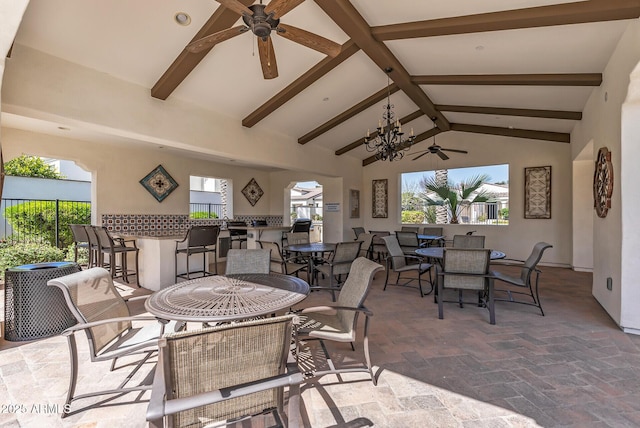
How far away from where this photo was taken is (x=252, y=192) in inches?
348

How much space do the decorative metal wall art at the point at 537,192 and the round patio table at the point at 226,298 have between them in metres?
6.52

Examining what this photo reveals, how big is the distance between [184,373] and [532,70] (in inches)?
196

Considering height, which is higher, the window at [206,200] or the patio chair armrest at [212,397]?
the window at [206,200]

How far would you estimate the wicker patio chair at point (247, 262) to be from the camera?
299 cm

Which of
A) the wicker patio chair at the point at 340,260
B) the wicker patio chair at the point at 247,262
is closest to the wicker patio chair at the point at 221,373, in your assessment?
the wicker patio chair at the point at 247,262

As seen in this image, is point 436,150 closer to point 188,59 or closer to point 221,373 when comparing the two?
point 188,59

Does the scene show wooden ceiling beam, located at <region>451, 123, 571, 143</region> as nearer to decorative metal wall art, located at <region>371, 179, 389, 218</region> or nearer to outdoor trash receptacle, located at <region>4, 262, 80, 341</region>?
decorative metal wall art, located at <region>371, 179, 389, 218</region>

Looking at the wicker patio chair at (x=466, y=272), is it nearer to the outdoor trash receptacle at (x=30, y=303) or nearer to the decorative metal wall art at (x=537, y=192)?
the outdoor trash receptacle at (x=30, y=303)

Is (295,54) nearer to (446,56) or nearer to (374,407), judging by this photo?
(446,56)

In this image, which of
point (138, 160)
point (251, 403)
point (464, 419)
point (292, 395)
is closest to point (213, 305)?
point (251, 403)

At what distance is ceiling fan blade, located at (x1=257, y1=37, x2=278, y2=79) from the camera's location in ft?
8.23

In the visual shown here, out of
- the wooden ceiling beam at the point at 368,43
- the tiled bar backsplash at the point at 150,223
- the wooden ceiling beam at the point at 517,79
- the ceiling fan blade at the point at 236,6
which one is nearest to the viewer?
the ceiling fan blade at the point at 236,6

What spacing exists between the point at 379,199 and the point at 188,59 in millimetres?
6382

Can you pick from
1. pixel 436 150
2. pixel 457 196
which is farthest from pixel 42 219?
pixel 457 196
